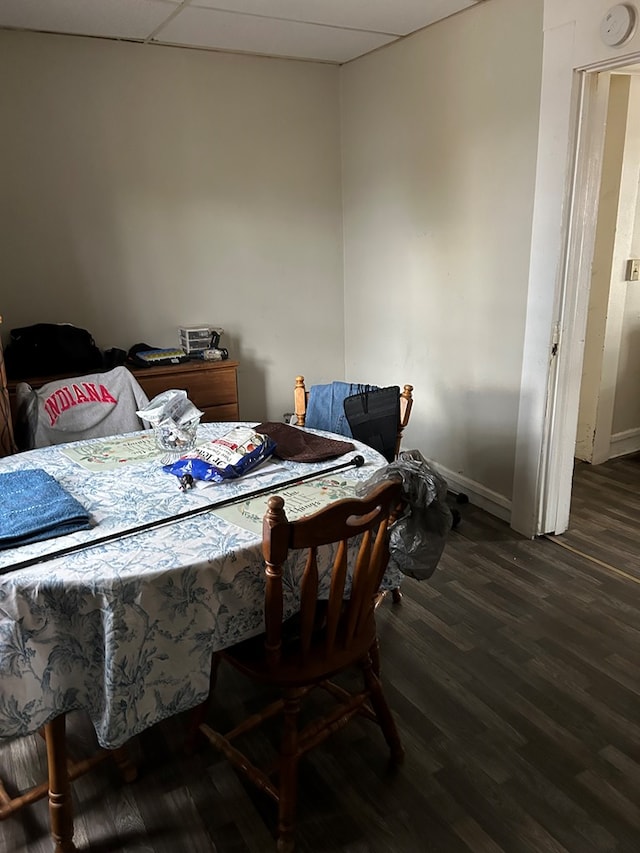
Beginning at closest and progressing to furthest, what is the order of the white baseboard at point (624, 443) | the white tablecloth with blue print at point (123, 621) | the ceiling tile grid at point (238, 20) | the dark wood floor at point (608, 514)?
the white tablecloth with blue print at point (123, 621) → the ceiling tile grid at point (238, 20) → the dark wood floor at point (608, 514) → the white baseboard at point (624, 443)

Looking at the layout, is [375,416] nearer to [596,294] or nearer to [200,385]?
[200,385]

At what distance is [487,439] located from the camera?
3.34 metres

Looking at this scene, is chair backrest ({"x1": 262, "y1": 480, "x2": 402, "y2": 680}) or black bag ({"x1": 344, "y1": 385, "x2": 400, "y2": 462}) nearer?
chair backrest ({"x1": 262, "y1": 480, "x2": 402, "y2": 680})

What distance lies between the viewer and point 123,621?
Answer: 1335 millimetres

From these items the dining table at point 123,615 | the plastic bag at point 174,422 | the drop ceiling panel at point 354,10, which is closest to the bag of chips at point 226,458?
the plastic bag at point 174,422

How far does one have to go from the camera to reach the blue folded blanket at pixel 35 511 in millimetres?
1486

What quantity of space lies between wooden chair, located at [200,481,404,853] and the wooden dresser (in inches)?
78.0

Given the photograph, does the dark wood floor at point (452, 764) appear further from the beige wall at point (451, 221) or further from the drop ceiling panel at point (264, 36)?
the drop ceiling panel at point (264, 36)

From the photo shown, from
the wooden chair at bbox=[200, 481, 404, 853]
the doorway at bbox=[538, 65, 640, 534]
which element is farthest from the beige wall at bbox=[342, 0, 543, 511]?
the wooden chair at bbox=[200, 481, 404, 853]

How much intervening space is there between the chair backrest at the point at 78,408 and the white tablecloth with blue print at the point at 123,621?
1523mm

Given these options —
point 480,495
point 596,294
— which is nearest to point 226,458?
point 480,495

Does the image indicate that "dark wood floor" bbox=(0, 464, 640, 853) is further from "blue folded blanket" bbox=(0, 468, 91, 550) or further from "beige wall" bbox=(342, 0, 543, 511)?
"beige wall" bbox=(342, 0, 543, 511)

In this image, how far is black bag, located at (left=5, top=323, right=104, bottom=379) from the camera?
10.2 feet

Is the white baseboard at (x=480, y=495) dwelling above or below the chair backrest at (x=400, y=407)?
below
